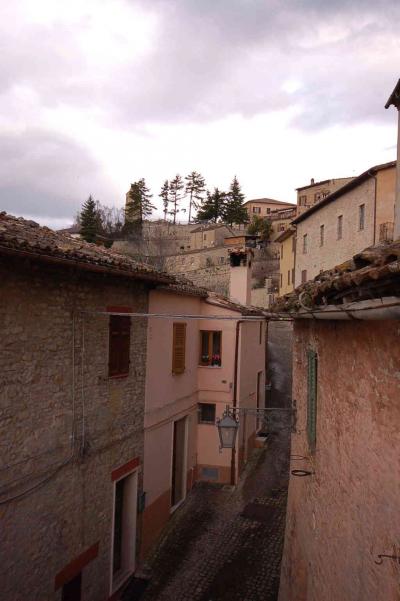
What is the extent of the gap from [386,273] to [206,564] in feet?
35.8

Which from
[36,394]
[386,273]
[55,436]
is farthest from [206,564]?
[386,273]

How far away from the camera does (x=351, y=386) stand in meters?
4.82

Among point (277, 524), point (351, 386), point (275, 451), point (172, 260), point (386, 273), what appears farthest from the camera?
point (172, 260)

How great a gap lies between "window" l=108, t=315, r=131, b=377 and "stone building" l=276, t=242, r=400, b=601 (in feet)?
13.5

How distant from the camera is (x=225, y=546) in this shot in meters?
12.2

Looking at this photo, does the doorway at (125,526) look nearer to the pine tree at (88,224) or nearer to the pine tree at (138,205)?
the pine tree at (88,224)

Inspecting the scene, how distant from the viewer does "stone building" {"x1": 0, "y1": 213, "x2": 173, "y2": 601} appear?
718 centimetres

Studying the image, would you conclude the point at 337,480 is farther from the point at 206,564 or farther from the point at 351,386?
the point at 206,564

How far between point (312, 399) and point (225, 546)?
23.5ft

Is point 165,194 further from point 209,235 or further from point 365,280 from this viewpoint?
point 365,280

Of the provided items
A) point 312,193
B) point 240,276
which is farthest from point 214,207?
point 240,276

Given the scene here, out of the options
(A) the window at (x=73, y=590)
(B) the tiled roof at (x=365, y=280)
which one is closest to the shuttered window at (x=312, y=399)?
(B) the tiled roof at (x=365, y=280)

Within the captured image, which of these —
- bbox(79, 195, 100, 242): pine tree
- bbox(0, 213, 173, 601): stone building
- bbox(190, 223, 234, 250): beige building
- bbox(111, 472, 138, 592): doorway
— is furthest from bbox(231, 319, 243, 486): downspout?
bbox(190, 223, 234, 250): beige building

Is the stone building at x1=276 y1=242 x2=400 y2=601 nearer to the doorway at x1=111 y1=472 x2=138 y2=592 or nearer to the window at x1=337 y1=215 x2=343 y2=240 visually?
the doorway at x1=111 y1=472 x2=138 y2=592
